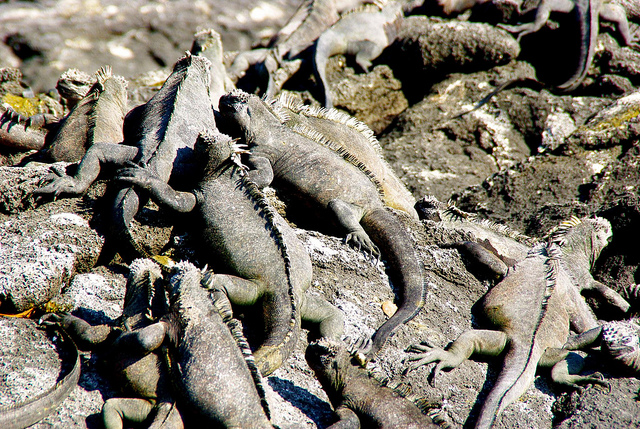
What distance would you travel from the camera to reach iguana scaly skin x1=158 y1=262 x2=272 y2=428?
262cm

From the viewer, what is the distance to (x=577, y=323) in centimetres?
424

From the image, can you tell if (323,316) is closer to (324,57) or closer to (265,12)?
(324,57)

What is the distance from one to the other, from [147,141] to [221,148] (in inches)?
28.0

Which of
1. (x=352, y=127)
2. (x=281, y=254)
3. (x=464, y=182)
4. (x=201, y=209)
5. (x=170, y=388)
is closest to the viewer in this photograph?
(x=170, y=388)

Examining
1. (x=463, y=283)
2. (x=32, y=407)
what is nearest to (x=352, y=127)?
(x=463, y=283)

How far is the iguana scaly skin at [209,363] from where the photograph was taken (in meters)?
2.62

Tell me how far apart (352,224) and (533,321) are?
1.61 m

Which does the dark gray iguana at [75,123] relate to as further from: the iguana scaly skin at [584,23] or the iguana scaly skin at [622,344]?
the iguana scaly skin at [584,23]

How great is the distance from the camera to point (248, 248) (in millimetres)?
3504

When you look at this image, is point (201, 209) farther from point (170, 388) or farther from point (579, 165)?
point (579, 165)

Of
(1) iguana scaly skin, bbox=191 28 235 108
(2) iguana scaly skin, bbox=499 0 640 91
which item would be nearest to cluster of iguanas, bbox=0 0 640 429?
(1) iguana scaly skin, bbox=191 28 235 108

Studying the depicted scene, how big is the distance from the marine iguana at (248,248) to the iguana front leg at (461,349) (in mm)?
578

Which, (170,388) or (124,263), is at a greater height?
(170,388)

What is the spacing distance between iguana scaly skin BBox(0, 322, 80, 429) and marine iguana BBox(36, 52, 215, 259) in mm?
1126
